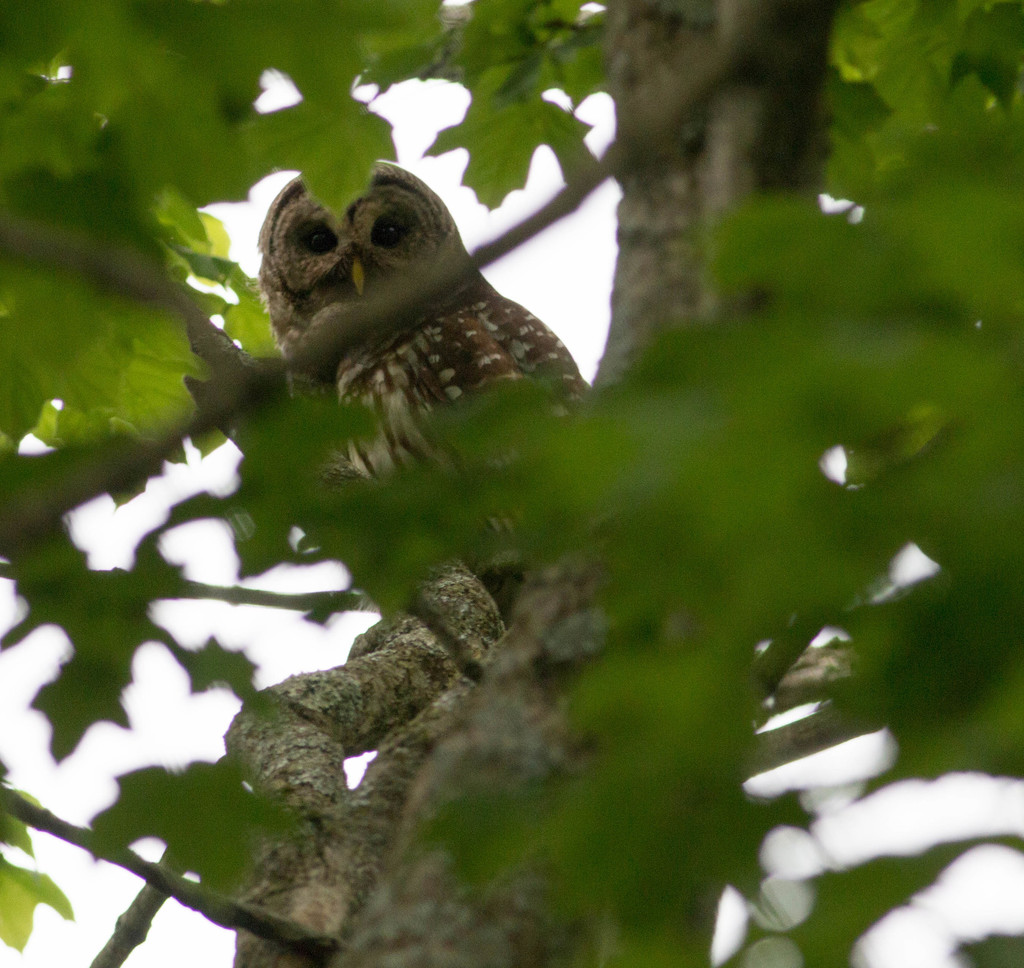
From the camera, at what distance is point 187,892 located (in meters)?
1.88

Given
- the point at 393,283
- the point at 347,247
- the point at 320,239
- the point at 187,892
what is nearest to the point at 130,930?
the point at 187,892

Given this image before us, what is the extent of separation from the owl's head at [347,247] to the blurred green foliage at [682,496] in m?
5.32

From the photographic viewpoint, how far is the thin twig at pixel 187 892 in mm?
1775

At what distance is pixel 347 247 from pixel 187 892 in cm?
562

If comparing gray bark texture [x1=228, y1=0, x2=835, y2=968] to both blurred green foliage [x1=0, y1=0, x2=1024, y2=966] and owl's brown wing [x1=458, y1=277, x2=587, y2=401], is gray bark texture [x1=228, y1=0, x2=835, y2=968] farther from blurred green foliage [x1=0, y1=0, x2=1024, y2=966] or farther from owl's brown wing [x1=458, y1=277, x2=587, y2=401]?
owl's brown wing [x1=458, y1=277, x2=587, y2=401]

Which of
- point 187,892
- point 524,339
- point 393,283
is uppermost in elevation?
point 393,283

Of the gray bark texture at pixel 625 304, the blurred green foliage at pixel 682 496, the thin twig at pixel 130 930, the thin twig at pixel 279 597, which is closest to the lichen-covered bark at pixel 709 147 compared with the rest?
the gray bark texture at pixel 625 304

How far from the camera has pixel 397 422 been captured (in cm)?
543

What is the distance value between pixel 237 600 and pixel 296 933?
676 millimetres

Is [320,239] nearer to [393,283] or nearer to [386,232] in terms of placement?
[386,232]

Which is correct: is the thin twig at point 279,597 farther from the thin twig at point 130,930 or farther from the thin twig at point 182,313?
the thin twig at point 130,930

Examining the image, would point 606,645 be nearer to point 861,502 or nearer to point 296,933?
point 861,502

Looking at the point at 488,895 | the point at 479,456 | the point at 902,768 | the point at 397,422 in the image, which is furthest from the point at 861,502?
the point at 397,422

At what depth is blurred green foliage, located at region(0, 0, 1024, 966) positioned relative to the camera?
84 centimetres
